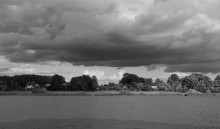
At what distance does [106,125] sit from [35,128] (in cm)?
1407

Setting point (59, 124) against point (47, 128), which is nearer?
point (47, 128)

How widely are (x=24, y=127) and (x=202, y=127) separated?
34488mm

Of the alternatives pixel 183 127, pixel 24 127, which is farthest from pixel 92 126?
pixel 183 127

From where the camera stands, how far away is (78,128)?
5809 centimetres

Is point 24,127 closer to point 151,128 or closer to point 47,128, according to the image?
point 47,128

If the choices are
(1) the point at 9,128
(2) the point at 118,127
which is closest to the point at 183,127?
(2) the point at 118,127

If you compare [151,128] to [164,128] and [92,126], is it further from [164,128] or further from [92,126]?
[92,126]

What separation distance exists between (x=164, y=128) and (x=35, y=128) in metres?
24.2

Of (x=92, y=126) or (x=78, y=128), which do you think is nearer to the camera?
(x=78, y=128)

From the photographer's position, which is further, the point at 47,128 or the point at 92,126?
the point at 92,126

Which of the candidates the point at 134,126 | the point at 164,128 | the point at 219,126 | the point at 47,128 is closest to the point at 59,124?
the point at 47,128

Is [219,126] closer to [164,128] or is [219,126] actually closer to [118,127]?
[164,128]

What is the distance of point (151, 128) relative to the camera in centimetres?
6084

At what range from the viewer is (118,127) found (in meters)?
61.3
